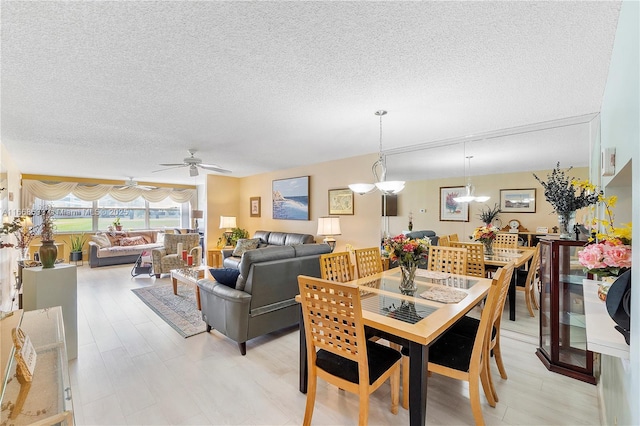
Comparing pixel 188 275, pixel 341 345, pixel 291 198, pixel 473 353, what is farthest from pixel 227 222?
pixel 473 353

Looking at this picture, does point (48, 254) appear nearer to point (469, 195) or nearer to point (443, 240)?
point (443, 240)

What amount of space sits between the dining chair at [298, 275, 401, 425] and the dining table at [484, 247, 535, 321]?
2.13m

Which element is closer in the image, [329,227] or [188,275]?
[188,275]

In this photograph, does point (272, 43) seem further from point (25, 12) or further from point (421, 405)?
point (421, 405)

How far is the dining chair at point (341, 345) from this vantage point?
1.55 metres

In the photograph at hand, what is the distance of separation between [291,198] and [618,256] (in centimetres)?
554

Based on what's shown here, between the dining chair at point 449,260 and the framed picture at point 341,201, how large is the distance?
2078mm

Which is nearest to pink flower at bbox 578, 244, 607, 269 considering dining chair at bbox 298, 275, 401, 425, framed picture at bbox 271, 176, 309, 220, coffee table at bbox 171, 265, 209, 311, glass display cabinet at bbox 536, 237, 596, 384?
dining chair at bbox 298, 275, 401, 425

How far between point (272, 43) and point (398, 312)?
6.00ft

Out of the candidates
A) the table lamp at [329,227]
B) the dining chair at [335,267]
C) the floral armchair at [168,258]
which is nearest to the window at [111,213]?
the floral armchair at [168,258]

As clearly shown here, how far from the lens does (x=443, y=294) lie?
2.16 m

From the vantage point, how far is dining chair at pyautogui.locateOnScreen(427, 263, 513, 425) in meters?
1.67

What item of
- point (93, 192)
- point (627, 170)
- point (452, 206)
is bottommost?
point (452, 206)

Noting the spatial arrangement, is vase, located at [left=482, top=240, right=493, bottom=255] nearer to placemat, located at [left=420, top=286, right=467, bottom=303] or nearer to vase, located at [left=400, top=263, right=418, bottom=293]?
placemat, located at [left=420, top=286, right=467, bottom=303]
